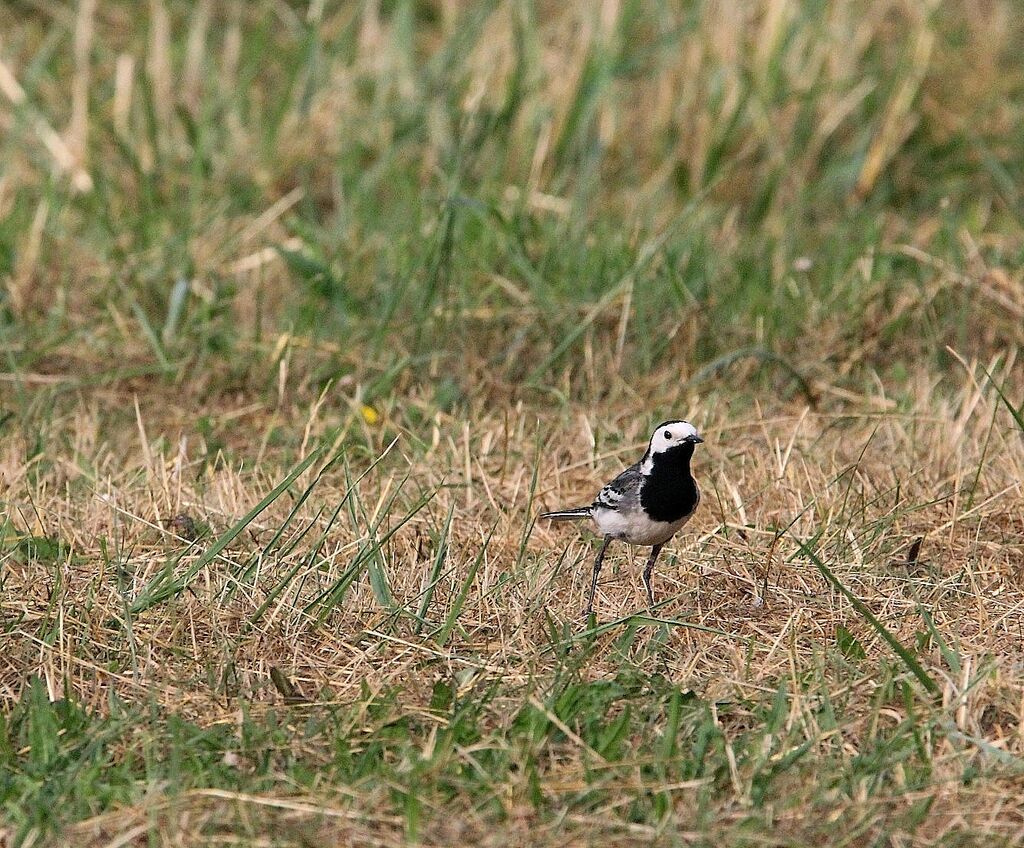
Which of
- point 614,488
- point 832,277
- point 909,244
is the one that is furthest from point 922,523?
point 909,244

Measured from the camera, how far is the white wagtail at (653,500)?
3.99m

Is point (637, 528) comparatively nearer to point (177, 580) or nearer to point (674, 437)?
point (674, 437)

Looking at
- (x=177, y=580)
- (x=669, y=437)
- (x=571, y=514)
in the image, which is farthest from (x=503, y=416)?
(x=177, y=580)

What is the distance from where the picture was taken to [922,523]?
439 cm

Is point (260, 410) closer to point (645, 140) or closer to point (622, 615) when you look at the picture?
point (622, 615)

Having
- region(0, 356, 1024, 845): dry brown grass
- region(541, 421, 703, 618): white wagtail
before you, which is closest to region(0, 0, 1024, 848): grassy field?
region(0, 356, 1024, 845): dry brown grass

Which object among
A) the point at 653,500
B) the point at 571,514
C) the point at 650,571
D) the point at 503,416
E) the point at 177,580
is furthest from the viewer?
the point at 503,416

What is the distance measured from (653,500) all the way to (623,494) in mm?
121

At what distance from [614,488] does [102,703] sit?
1420mm

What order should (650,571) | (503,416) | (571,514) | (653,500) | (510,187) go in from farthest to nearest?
(510,187)
(503,416)
(571,514)
(650,571)
(653,500)

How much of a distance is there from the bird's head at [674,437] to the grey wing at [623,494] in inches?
3.4

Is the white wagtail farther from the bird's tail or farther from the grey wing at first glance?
the bird's tail

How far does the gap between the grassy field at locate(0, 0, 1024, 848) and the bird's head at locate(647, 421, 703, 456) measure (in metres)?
0.31

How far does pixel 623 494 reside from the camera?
409 centimetres
